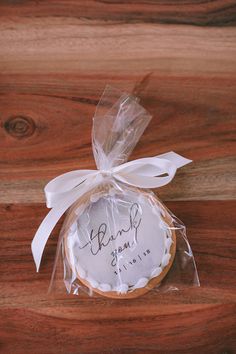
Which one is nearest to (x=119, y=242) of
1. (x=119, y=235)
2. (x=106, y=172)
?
(x=119, y=235)

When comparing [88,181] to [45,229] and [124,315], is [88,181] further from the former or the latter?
[124,315]

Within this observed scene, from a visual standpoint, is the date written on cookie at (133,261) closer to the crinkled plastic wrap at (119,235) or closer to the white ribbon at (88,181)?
the crinkled plastic wrap at (119,235)

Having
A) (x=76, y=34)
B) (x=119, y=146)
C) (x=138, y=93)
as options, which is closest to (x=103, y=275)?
(x=119, y=146)

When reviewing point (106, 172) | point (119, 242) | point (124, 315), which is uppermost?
point (106, 172)

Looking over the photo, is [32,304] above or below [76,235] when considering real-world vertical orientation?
below

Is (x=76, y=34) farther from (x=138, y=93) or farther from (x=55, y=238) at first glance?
(x=55, y=238)

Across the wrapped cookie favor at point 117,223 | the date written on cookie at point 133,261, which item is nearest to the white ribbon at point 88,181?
the wrapped cookie favor at point 117,223

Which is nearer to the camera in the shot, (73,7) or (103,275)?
(103,275)

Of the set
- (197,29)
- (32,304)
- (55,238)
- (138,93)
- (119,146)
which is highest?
(197,29)
